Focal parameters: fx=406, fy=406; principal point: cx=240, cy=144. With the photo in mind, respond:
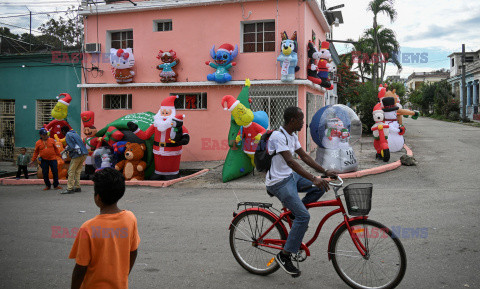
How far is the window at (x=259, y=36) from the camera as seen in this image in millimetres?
14156

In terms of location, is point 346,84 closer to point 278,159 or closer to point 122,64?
point 122,64

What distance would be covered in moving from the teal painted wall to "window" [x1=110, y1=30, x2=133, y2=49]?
177 centimetres

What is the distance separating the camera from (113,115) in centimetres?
1594

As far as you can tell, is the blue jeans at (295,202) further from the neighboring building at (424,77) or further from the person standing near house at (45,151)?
the neighboring building at (424,77)

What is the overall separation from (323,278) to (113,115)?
1327 centimetres

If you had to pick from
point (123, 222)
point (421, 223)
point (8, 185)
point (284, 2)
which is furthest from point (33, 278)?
point (284, 2)

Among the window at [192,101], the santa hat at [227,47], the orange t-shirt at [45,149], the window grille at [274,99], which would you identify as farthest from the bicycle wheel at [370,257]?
the window at [192,101]

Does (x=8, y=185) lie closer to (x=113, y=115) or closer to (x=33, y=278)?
(x=113, y=115)

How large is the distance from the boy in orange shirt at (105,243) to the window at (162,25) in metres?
13.6

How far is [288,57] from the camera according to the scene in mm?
13031

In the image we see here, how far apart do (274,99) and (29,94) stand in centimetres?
1061

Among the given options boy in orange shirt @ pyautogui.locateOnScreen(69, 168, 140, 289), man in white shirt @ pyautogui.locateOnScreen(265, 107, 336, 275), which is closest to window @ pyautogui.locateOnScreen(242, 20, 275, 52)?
man in white shirt @ pyautogui.locateOnScreen(265, 107, 336, 275)

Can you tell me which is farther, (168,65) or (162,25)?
(162,25)

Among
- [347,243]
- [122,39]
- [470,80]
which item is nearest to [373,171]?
[347,243]
